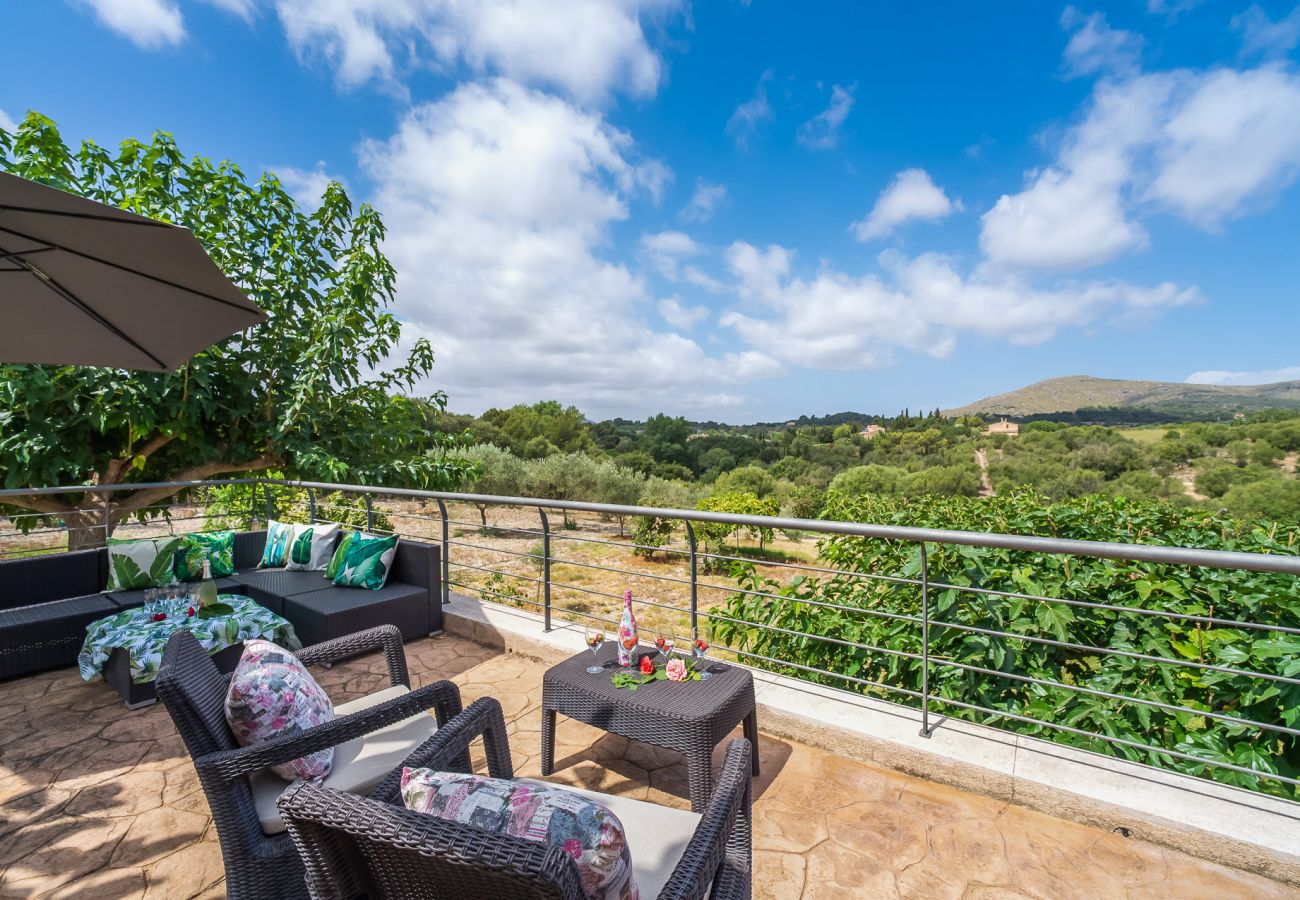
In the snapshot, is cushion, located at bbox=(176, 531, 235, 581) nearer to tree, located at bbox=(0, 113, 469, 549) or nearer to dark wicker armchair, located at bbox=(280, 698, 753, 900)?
tree, located at bbox=(0, 113, 469, 549)

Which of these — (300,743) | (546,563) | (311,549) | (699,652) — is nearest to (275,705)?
(300,743)

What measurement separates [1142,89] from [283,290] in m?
15.6

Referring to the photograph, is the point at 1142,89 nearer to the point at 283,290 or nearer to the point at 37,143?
the point at 283,290

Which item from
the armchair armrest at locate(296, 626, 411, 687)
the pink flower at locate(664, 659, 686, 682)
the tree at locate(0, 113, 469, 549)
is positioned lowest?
the pink flower at locate(664, 659, 686, 682)

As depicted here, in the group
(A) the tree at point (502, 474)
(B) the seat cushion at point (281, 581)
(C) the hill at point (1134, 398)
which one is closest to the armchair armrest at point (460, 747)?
(B) the seat cushion at point (281, 581)

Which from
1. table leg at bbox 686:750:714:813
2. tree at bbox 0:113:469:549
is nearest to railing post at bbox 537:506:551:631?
table leg at bbox 686:750:714:813

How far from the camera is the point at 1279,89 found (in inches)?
408

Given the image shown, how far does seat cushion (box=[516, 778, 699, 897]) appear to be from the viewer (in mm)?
1255

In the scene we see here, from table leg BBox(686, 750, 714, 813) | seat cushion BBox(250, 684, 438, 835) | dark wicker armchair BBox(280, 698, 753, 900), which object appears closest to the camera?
dark wicker armchair BBox(280, 698, 753, 900)

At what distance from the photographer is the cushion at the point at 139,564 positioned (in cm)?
384

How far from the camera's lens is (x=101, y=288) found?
264 cm

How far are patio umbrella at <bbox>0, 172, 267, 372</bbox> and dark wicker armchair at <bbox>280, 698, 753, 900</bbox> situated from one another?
214 cm

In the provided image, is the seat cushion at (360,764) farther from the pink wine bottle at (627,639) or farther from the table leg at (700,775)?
the table leg at (700,775)

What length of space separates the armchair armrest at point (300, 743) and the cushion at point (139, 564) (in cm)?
319
